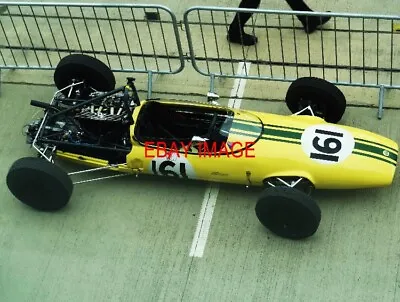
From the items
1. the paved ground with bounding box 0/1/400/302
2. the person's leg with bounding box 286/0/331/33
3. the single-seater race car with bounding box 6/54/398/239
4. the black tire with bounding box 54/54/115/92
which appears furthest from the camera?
the person's leg with bounding box 286/0/331/33

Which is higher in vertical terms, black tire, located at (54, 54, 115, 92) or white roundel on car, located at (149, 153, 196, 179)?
black tire, located at (54, 54, 115, 92)

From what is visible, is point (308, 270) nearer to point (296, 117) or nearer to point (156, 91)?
point (296, 117)

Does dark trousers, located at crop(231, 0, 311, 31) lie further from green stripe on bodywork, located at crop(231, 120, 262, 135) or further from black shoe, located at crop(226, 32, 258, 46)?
green stripe on bodywork, located at crop(231, 120, 262, 135)

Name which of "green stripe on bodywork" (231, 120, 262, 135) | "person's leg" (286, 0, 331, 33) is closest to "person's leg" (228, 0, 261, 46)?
"person's leg" (286, 0, 331, 33)

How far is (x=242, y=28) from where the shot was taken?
779cm

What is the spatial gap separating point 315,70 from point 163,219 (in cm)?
226

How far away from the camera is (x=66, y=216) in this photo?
265 inches

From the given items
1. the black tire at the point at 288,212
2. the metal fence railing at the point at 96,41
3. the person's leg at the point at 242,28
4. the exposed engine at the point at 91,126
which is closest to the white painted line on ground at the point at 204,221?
the black tire at the point at 288,212

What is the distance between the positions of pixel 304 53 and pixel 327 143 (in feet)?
6.12

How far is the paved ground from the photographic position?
238 inches

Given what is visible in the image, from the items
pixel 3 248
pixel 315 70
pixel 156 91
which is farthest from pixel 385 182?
pixel 3 248

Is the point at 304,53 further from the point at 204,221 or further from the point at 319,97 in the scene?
the point at 204,221

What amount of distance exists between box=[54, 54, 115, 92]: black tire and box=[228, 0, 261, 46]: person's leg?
4.68ft

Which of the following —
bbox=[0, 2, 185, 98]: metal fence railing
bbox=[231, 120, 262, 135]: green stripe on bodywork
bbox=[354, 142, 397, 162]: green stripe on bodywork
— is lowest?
bbox=[0, 2, 185, 98]: metal fence railing
